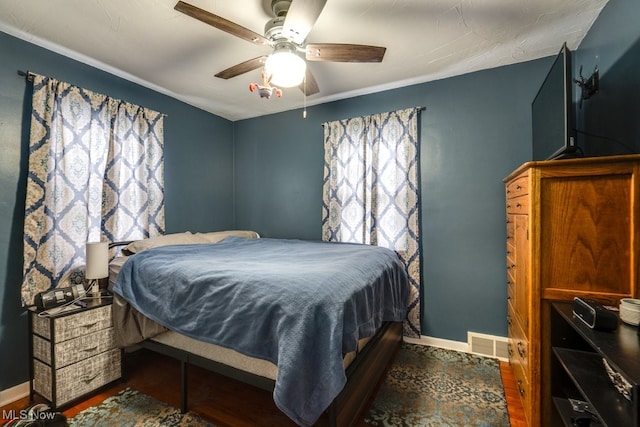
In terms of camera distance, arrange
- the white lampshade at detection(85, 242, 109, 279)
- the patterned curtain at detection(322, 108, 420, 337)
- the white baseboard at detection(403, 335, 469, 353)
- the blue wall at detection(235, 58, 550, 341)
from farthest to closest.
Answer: the patterned curtain at detection(322, 108, 420, 337) < the white baseboard at detection(403, 335, 469, 353) < the blue wall at detection(235, 58, 550, 341) < the white lampshade at detection(85, 242, 109, 279)

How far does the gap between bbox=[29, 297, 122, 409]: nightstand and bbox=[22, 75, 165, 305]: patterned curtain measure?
0.38 meters

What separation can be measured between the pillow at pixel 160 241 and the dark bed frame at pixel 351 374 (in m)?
0.78

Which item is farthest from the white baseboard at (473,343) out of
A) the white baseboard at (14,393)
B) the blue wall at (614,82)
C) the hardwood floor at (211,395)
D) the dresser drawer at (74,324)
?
the white baseboard at (14,393)

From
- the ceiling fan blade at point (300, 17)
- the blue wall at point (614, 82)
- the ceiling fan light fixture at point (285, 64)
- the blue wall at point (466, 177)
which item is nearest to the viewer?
the ceiling fan blade at point (300, 17)

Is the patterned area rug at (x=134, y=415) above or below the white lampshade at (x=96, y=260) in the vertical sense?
below

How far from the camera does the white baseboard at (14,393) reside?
1.91m

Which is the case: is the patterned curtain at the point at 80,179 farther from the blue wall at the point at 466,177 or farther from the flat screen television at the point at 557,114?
the flat screen television at the point at 557,114

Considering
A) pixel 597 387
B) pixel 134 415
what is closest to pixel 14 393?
pixel 134 415

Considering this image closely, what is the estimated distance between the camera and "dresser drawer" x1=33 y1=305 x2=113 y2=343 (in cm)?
179

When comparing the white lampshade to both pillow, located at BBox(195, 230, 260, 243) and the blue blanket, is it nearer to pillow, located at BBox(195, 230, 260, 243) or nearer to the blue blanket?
the blue blanket

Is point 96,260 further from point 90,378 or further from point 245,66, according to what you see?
point 245,66

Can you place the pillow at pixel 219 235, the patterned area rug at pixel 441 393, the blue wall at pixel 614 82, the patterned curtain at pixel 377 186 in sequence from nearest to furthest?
the blue wall at pixel 614 82, the patterned area rug at pixel 441 393, the patterned curtain at pixel 377 186, the pillow at pixel 219 235

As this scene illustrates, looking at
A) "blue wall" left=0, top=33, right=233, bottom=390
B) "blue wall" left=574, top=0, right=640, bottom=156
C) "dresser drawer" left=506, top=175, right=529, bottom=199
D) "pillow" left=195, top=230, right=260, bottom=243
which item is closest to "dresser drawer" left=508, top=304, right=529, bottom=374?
"dresser drawer" left=506, top=175, right=529, bottom=199

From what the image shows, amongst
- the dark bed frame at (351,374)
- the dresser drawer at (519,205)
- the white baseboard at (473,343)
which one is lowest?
the white baseboard at (473,343)
